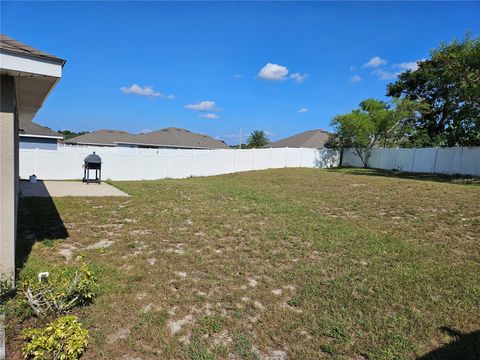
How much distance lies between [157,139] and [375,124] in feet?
68.3

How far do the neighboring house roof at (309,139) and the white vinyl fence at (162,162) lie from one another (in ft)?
21.2

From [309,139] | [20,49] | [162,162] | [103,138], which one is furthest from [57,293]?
[103,138]

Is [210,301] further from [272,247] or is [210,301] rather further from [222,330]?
[272,247]

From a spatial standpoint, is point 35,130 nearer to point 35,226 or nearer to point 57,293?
point 35,226

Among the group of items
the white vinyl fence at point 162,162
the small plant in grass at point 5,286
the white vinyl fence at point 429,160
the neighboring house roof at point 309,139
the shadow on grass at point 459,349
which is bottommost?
the shadow on grass at point 459,349

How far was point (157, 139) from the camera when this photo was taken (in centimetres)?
3488

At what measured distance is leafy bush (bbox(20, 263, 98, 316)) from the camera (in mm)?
2947

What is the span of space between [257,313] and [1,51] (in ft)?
10.6

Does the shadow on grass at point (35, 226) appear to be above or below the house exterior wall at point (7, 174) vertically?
below

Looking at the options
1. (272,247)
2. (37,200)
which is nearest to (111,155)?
(37,200)

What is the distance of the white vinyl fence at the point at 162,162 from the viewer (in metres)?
14.0

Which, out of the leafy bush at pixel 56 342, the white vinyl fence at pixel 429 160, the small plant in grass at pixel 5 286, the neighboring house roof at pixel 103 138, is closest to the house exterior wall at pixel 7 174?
the small plant in grass at pixel 5 286

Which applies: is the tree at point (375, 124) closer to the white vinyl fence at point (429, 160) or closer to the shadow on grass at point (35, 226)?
the white vinyl fence at point (429, 160)

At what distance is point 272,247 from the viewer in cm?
520
